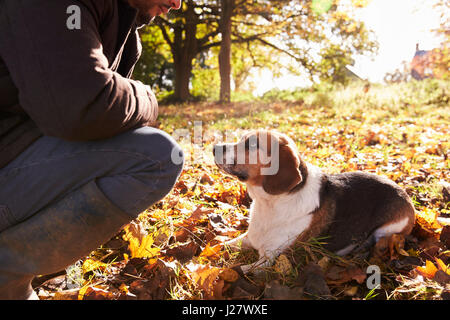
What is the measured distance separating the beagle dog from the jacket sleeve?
139cm

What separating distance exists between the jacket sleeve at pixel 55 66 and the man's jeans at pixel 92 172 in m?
0.19

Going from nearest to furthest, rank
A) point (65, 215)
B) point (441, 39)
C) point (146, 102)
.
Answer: point (65, 215) < point (146, 102) < point (441, 39)

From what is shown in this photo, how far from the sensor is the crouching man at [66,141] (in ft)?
5.55

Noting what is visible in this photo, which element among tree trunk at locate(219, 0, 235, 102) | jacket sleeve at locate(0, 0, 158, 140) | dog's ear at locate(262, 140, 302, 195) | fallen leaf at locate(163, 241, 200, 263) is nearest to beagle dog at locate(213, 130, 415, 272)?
dog's ear at locate(262, 140, 302, 195)

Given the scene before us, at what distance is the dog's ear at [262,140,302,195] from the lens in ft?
9.14

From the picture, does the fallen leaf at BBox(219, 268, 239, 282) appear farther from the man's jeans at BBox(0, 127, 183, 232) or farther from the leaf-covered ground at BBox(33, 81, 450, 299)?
the man's jeans at BBox(0, 127, 183, 232)

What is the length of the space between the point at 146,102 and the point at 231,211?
6.08 feet

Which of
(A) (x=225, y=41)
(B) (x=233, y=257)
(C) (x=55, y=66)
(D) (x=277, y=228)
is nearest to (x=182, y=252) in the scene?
(B) (x=233, y=257)

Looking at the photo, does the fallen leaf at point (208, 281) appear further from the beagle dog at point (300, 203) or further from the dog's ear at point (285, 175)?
the dog's ear at point (285, 175)

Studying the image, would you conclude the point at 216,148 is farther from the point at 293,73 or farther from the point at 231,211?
the point at 293,73

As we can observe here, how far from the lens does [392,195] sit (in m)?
3.00

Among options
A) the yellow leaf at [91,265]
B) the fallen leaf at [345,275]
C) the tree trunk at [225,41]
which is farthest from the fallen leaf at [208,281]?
the tree trunk at [225,41]

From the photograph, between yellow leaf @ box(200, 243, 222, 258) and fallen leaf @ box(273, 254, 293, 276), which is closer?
fallen leaf @ box(273, 254, 293, 276)

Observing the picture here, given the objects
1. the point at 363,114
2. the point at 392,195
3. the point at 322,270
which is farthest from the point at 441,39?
the point at 322,270
